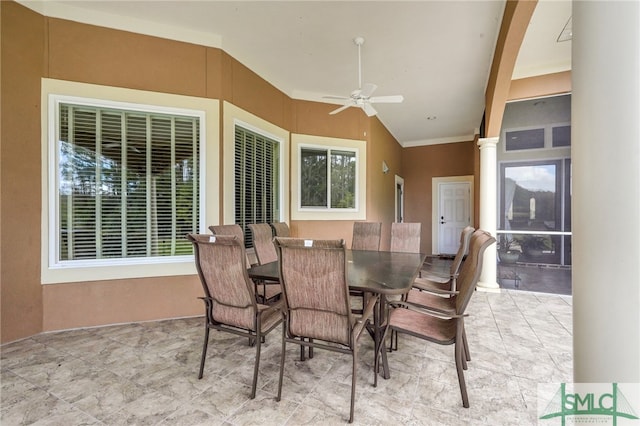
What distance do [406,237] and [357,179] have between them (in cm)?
200

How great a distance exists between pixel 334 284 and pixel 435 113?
5.32 metres

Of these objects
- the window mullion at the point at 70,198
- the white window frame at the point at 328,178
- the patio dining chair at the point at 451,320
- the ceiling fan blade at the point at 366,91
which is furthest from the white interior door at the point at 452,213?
the window mullion at the point at 70,198

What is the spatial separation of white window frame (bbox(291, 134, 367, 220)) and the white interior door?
3493mm

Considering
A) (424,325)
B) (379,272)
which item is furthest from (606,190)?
(379,272)

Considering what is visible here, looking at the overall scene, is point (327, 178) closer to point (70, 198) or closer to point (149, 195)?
point (149, 195)

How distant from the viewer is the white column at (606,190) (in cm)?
66

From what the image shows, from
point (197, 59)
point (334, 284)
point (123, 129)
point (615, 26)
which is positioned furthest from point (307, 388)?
point (197, 59)

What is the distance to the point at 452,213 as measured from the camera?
7.52 metres

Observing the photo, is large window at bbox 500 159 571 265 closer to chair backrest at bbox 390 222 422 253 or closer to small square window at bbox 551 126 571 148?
small square window at bbox 551 126 571 148

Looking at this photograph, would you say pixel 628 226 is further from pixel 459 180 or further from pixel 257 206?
pixel 459 180

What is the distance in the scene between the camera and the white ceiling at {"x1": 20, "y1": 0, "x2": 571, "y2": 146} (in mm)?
2725

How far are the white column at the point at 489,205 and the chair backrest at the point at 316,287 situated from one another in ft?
11.0

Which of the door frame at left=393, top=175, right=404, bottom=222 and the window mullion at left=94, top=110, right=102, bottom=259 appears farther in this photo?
the door frame at left=393, top=175, right=404, bottom=222

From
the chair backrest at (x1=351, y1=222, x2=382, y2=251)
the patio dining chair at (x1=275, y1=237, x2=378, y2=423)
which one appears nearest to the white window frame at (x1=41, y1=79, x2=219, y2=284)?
the chair backrest at (x1=351, y1=222, x2=382, y2=251)
